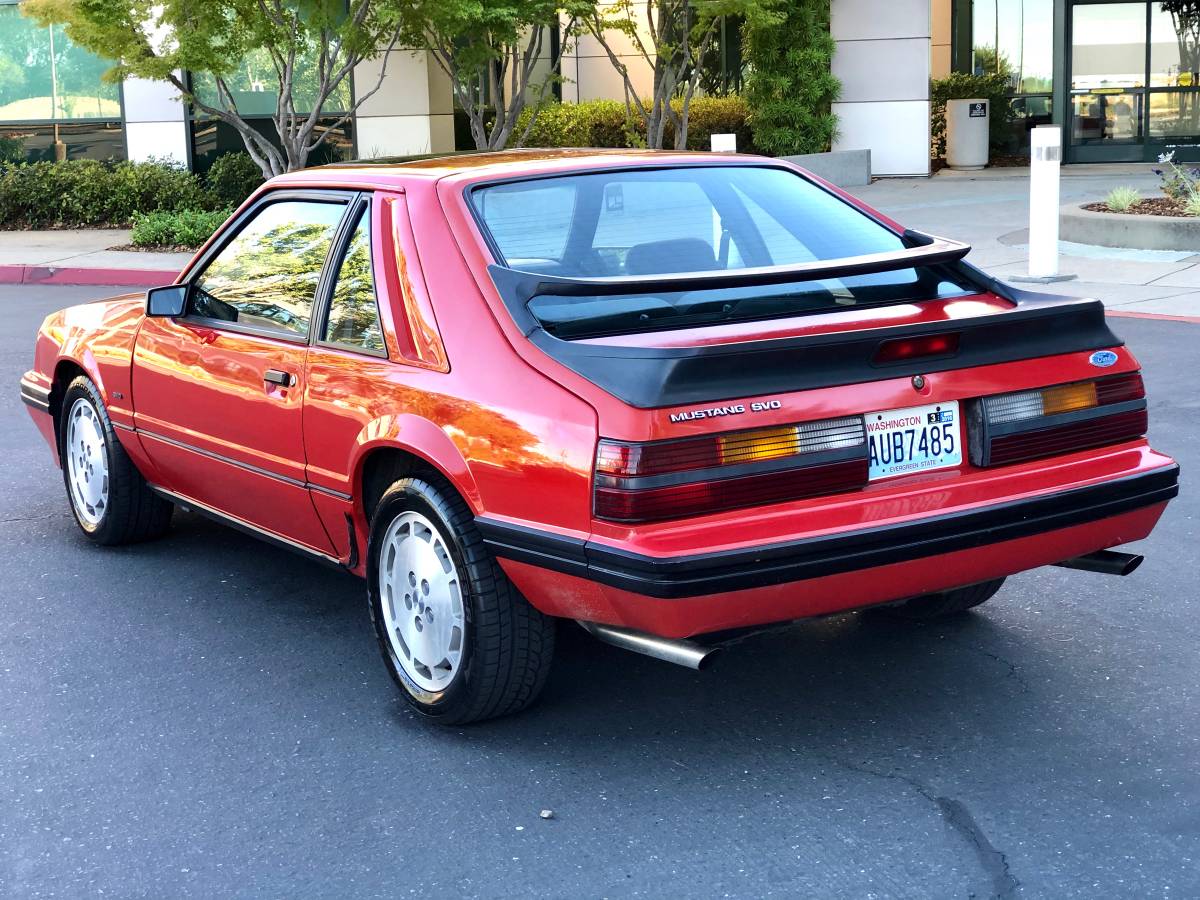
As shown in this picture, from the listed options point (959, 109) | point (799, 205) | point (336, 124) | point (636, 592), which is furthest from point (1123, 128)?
point (636, 592)

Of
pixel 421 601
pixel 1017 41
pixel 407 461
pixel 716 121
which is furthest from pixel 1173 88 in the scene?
pixel 421 601

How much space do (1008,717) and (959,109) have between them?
23.0 metres

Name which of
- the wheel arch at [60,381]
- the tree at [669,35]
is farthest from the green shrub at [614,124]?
the wheel arch at [60,381]

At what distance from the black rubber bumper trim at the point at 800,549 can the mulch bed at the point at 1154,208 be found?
11570 millimetres

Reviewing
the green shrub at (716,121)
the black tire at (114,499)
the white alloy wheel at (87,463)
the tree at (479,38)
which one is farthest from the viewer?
the green shrub at (716,121)

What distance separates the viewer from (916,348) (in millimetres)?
3955

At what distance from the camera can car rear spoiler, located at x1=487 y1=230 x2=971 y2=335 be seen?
13.1 feet

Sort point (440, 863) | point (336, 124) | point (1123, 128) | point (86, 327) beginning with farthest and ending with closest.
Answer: point (1123, 128) < point (336, 124) < point (86, 327) < point (440, 863)

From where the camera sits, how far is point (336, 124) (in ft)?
72.6

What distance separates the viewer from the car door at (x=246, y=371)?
15.9 feet

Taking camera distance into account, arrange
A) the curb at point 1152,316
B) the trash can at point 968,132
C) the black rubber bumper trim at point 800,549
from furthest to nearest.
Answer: the trash can at point 968,132, the curb at point 1152,316, the black rubber bumper trim at point 800,549

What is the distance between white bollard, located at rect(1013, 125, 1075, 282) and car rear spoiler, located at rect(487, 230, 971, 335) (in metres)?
8.94

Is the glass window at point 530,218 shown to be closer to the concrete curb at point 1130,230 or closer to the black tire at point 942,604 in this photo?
the black tire at point 942,604

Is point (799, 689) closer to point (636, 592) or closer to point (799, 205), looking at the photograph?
point (636, 592)
